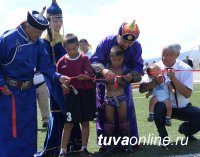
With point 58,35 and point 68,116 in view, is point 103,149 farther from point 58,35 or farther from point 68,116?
point 58,35

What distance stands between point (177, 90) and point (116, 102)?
81 cm

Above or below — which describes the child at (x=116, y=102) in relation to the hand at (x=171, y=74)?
below

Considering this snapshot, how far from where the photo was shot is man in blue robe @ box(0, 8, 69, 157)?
176 inches

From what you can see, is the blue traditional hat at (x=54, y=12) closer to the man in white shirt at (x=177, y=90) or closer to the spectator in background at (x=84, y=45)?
the man in white shirt at (x=177, y=90)

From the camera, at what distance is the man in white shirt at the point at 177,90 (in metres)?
5.09

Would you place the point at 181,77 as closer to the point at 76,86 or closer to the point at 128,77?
the point at 128,77

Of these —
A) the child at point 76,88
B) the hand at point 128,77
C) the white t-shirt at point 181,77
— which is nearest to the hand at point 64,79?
the child at point 76,88

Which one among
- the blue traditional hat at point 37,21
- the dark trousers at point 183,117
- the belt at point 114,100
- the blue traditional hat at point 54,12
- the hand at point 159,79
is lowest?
the dark trousers at point 183,117

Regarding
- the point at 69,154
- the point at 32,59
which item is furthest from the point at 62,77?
the point at 69,154

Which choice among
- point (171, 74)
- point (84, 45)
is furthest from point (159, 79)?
point (84, 45)

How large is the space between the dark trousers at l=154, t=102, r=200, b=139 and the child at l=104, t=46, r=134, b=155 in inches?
16.5

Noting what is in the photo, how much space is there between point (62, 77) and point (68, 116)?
51cm

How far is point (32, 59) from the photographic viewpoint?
4.64m

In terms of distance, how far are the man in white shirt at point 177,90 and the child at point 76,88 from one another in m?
0.82
